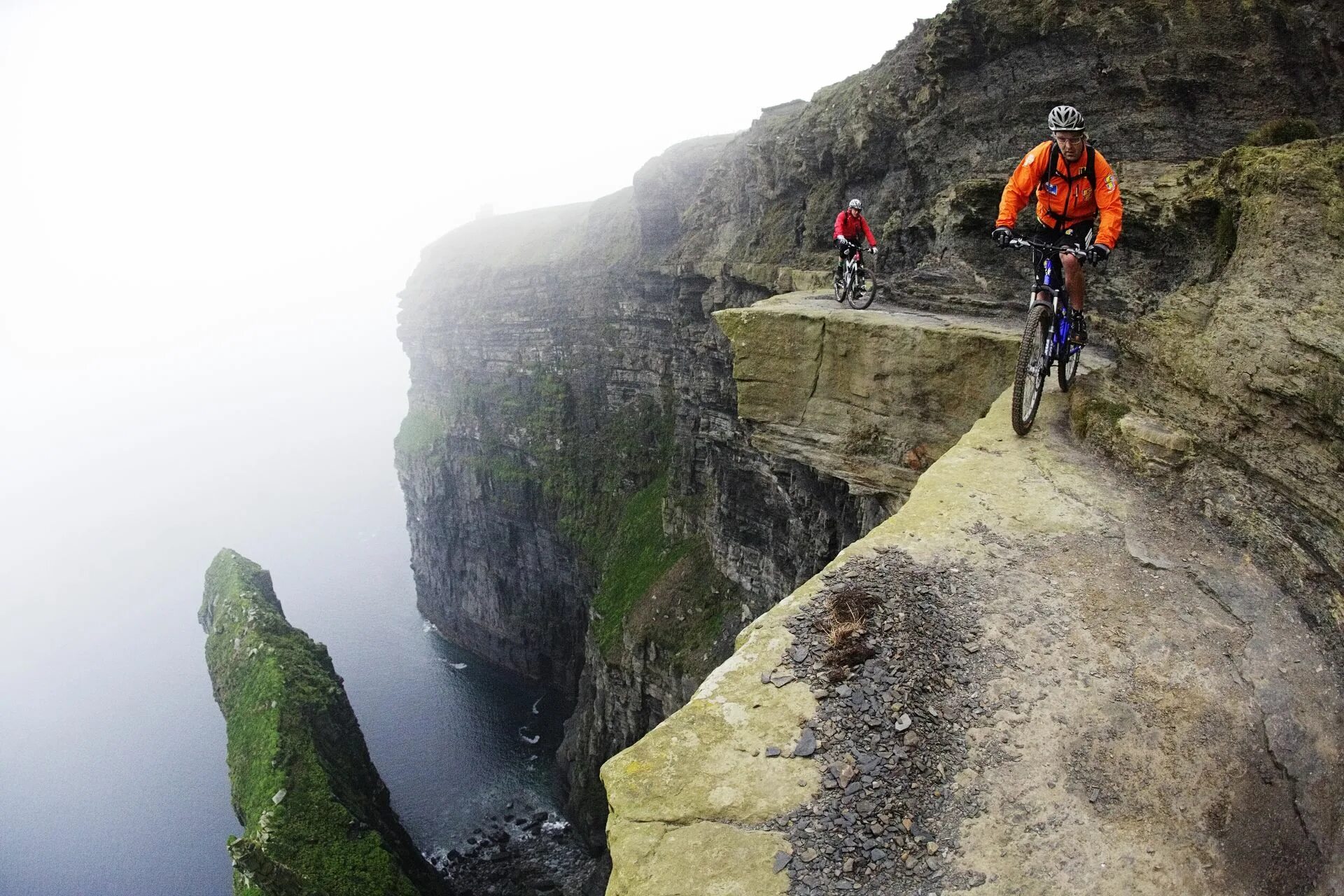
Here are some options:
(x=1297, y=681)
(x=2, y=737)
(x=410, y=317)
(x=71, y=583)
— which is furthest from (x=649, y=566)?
(x=71, y=583)

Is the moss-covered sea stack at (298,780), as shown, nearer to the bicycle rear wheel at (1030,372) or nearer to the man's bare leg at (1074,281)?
the bicycle rear wheel at (1030,372)

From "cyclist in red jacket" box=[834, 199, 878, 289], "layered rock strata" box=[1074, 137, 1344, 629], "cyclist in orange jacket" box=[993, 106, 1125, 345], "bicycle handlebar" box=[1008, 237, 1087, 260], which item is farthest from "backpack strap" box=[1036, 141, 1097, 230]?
"cyclist in red jacket" box=[834, 199, 878, 289]

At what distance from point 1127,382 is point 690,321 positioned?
33.3 metres

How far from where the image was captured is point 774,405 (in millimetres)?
17078

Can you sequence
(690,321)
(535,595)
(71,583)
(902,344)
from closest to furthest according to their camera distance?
(902,344), (690,321), (535,595), (71,583)

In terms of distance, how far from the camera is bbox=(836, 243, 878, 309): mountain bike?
18078mm

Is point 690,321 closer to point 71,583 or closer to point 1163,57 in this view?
point 1163,57

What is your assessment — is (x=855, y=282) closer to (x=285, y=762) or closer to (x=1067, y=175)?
(x=1067, y=175)

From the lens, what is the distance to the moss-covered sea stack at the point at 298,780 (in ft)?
99.8

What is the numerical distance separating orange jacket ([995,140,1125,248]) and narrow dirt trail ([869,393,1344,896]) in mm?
4343

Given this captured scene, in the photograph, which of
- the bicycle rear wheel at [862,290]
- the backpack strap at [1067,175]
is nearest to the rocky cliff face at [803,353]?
the bicycle rear wheel at [862,290]

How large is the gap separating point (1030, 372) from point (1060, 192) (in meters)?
2.59

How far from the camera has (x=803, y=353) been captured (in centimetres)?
1639

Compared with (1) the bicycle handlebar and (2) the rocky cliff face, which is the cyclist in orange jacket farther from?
(2) the rocky cliff face
